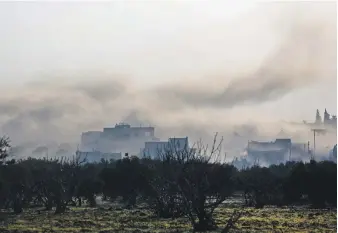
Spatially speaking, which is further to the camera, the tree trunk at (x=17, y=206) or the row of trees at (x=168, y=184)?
the tree trunk at (x=17, y=206)

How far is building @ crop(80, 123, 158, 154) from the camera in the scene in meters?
122

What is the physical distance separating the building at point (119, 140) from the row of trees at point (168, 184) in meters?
85.8

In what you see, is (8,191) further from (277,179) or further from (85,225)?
(277,179)

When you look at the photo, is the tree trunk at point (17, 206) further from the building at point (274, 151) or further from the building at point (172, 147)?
the building at point (274, 151)

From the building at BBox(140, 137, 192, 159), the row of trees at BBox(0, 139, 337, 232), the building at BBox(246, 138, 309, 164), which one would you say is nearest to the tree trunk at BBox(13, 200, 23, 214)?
the row of trees at BBox(0, 139, 337, 232)

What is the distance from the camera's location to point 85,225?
16.6 m

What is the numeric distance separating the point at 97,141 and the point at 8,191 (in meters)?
104

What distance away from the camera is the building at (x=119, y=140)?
122500 millimetres

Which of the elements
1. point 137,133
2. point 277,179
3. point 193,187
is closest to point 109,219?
point 193,187

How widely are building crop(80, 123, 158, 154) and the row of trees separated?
85.8 m

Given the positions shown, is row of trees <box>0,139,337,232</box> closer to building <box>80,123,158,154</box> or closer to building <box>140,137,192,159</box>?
building <box>140,137,192,159</box>

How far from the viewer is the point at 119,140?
404 feet

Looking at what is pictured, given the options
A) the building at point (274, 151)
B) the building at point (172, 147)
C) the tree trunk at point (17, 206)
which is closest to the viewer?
the building at point (172, 147)

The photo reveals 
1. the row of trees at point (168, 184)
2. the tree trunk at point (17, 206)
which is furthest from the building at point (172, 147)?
the tree trunk at point (17, 206)
